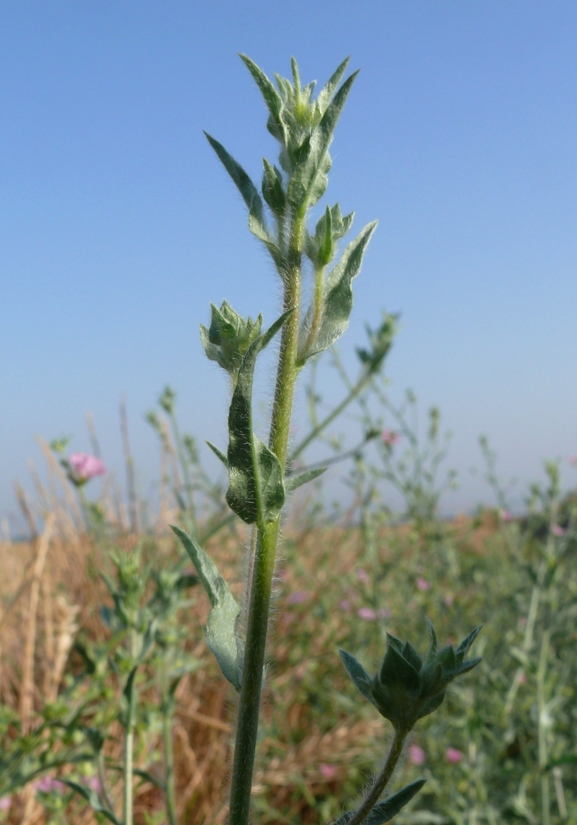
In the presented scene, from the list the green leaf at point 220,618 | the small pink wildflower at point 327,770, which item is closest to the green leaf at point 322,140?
the green leaf at point 220,618

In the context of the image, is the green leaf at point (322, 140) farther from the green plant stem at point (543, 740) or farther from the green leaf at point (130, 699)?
the green plant stem at point (543, 740)

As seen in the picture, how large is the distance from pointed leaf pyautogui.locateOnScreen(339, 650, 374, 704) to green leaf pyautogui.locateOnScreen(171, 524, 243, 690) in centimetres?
10

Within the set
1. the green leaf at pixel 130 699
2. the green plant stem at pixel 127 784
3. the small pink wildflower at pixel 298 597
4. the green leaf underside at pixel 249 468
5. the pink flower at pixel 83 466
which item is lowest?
the green plant stem at pixel 127 784

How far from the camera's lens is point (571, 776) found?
296 centimetres

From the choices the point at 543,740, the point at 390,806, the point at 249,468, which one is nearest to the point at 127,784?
the point at 390,806

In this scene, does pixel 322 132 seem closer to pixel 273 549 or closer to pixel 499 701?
pixel 273 549

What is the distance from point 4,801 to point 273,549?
1959 millimetres

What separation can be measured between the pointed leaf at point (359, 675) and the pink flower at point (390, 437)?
123 inches

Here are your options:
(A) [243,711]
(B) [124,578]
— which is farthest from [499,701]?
(A) [243,711]

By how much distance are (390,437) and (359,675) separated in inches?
128

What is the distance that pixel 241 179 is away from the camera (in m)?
0.69

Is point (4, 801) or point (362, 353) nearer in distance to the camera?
point (4, 801)

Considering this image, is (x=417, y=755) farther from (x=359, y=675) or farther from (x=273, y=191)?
(x=273, y=191)

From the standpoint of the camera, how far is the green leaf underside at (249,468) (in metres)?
0.56
